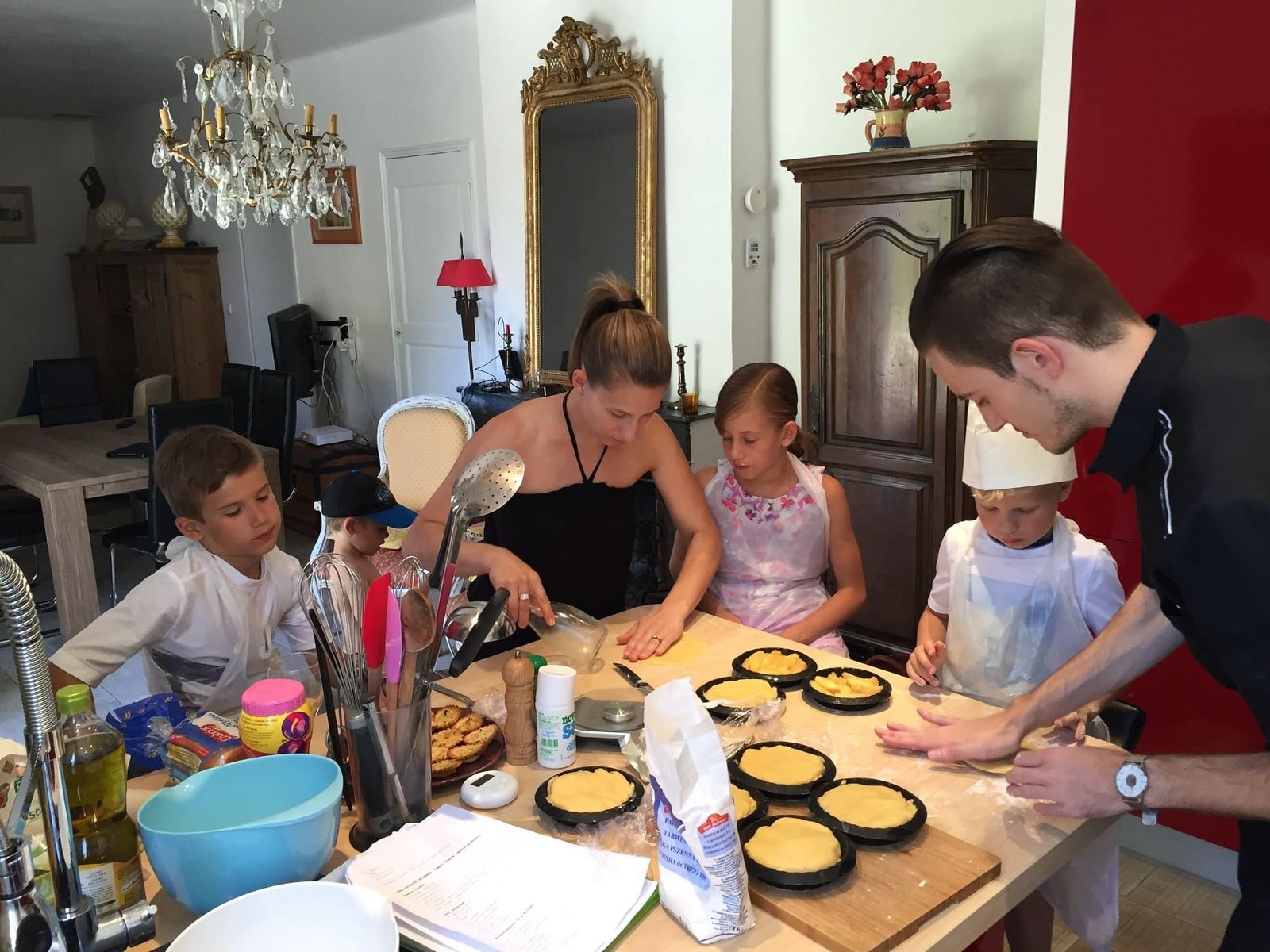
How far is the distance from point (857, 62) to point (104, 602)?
3893 mm

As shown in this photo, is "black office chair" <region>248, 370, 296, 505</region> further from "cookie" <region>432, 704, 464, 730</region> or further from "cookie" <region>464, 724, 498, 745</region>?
"cookie" <region>464, 724, 498, 745</region>

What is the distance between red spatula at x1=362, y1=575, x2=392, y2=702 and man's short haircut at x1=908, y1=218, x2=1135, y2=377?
695 millimetres

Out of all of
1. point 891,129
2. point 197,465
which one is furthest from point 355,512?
point 891,129

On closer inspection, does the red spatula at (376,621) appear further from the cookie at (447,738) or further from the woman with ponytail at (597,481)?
the woman with ponytail at (597,481)

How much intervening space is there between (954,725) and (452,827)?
25.9 inches

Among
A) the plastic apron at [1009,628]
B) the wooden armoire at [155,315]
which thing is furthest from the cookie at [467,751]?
the wooden armoire at [155,315]

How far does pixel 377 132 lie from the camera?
5406 millimetres

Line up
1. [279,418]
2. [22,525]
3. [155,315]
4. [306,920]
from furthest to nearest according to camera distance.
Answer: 1. [155,315]
2. [279,418]
3. [22,525]
4. [306,920]

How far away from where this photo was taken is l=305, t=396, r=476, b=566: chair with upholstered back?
3471 mm

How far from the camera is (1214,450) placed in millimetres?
921

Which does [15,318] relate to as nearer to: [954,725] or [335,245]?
[335,245]

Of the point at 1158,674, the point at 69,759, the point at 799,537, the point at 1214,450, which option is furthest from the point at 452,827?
the point at 1158,674

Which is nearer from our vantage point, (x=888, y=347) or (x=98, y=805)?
(x=98, y=805)

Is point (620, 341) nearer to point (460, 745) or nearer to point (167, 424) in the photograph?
point (460, 745)
